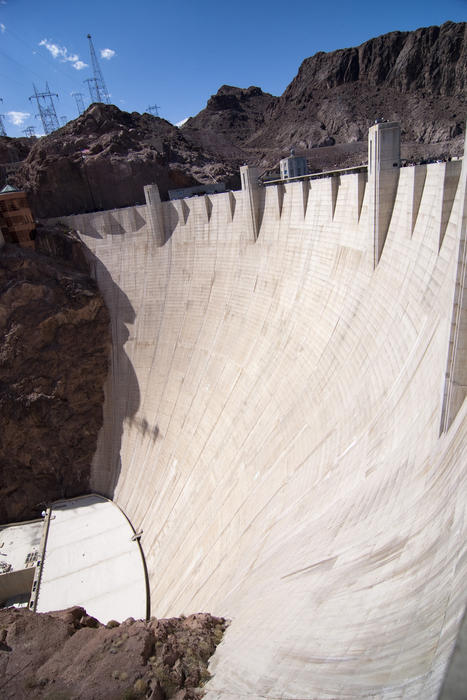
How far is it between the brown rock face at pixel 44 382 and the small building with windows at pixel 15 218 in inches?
46.5

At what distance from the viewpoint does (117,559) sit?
1742cm

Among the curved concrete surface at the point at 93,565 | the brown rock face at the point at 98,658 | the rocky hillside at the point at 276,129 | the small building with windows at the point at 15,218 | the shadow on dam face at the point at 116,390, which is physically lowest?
the curved concrete surface at the point at 93,565

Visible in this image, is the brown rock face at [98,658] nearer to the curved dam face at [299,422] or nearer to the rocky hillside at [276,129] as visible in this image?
the curved dam face at [299,422]

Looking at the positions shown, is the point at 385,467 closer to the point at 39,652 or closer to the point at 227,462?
the point at 39,652

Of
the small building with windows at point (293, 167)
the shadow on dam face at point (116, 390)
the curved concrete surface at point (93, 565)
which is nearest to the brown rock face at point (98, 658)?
the curved concrete surface at point (93, 565)

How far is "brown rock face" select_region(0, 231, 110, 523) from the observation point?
71.4 ft

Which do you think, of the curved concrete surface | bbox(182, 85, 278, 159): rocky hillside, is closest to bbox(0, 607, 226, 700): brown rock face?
the curved concrete surface

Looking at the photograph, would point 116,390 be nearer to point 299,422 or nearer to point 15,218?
point 15,218

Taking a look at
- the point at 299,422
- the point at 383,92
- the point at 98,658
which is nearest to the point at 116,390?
the point at 299,422

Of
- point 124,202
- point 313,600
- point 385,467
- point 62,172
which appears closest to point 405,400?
point 385,467

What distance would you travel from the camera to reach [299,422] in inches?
503

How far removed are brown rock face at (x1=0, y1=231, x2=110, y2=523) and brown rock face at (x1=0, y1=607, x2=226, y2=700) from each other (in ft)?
52.0

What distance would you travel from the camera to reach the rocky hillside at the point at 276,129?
2780cm

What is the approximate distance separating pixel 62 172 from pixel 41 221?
3.69 meters
